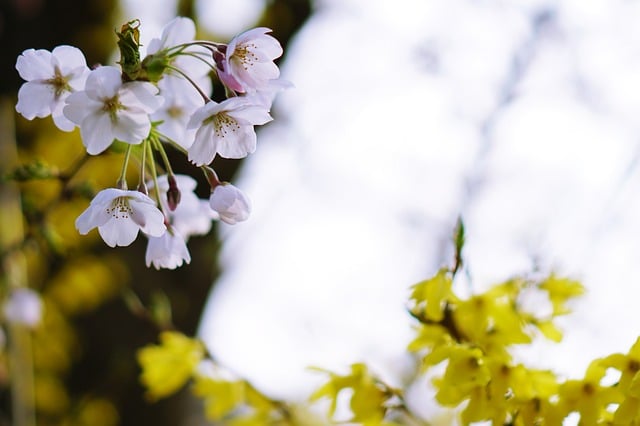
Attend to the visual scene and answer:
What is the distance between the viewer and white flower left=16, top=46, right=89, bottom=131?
0.59 meters

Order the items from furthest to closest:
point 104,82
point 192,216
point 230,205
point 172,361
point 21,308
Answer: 1. point 21,308
2. point 172,361
3. point 192,216
4. point 230,205
5. point 104,82

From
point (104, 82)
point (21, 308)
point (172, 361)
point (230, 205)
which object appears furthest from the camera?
point (21, 308)

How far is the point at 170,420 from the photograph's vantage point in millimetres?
2180

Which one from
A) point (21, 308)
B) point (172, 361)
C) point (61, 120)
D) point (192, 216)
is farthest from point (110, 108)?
point (21, 308)

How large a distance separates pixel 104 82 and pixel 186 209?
8.7 inches

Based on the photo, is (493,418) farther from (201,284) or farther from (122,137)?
(201,284)

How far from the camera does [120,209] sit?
2.02ft

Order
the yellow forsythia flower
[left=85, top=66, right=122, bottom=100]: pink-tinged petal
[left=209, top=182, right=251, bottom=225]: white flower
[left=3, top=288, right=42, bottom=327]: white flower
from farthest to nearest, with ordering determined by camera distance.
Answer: [left=3, top=288, right=42, bottom=327]: white flower, the yellow forsythia flower, [left=209, top=182, right=251, bottom=225]: white flower, [left=85, top=66, right=122, bottom=100]: pink-tinged petal

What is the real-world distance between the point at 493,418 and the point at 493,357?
0.19 ft

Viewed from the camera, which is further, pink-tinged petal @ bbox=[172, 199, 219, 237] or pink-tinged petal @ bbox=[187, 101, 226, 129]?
pink-tinged petal @ bbox=[172, 199, 219, 237]

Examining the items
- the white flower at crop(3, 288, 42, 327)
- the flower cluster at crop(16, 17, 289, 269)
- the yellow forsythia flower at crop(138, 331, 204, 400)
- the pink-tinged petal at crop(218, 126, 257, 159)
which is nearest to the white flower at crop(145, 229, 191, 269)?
the flower cluster at crop(16, 17, 289, 269)

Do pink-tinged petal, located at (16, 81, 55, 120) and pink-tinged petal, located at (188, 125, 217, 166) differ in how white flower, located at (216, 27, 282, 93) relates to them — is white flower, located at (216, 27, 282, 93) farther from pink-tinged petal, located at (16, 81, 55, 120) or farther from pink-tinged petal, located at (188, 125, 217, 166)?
pink-tinged petal, located at (16, 81, 55, 120)

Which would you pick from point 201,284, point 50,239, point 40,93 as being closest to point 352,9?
point 201,284

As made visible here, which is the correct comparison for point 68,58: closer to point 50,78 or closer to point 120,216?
point 50,78
